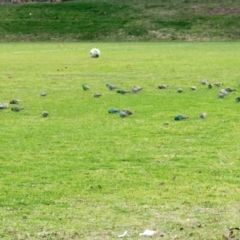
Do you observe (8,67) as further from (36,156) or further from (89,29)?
(89,29)

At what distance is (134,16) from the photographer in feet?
141

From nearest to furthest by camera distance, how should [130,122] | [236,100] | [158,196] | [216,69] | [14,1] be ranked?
[158,196]
[130,122]
[236,100]
[216,69]
[14,1]

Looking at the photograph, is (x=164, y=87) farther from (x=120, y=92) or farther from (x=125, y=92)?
(x=120, y=92)

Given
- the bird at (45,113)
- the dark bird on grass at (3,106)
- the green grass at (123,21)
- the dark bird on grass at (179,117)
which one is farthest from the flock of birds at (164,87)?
the green grass at (123,21)

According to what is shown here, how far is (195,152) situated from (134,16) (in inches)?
1429

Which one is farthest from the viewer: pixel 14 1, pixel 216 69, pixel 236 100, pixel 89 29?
pixel 14 1

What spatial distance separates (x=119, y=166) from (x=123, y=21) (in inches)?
1414

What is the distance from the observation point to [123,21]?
42062 millimetres

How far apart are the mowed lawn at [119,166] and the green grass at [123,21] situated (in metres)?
26.5

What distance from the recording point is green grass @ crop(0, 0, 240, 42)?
39.2m

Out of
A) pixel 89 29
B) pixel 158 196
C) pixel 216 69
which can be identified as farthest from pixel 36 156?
pixel 89 29

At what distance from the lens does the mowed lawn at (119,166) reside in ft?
16.6

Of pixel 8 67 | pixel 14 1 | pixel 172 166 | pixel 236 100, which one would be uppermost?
pixel 172 166

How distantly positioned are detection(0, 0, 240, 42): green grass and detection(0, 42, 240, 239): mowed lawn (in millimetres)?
26454
